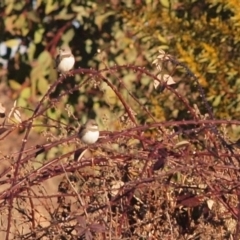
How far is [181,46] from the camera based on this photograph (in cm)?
467

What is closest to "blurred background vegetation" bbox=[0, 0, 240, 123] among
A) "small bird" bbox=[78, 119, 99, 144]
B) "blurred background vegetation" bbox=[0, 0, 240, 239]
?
"blurred background vegetation" bbox=[0, 0, 240, 239]

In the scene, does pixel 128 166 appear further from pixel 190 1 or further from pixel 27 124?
pixel 190 1

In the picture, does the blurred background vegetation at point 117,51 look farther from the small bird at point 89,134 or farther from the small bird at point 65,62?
the small bird at point 89,134

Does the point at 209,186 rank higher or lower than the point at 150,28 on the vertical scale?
lower

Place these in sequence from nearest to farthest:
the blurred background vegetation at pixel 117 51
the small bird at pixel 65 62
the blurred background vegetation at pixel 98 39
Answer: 1. the small bird at pixel 65 62
2. the blurred background vegetation at pixel 117 51
3. the blurred background vegetation at pixel 98 39

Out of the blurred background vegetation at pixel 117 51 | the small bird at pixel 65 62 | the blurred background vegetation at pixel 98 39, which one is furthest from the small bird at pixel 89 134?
the blurred background vegetation at pixel 98 39

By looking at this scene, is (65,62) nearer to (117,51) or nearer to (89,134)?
(89,134)

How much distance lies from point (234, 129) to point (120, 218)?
2006 mm

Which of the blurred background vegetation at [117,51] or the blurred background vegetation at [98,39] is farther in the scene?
the blurred background vegetation at [98,39]

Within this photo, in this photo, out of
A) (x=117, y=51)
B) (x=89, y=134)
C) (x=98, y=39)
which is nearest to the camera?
(x=89, y=134)

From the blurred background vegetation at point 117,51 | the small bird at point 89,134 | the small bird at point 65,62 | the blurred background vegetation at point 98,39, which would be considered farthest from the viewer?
the blurred background vegetation at point 98,39

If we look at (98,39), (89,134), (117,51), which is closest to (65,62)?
(89,134)

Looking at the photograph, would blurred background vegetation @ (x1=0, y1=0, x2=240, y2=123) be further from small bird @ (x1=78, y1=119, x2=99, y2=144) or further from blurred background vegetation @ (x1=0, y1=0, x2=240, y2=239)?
small bird @ (x1=78, y1=119, x2=99, y2=144)

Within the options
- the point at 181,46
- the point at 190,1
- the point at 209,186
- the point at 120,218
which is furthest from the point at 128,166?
the point at 190,1
